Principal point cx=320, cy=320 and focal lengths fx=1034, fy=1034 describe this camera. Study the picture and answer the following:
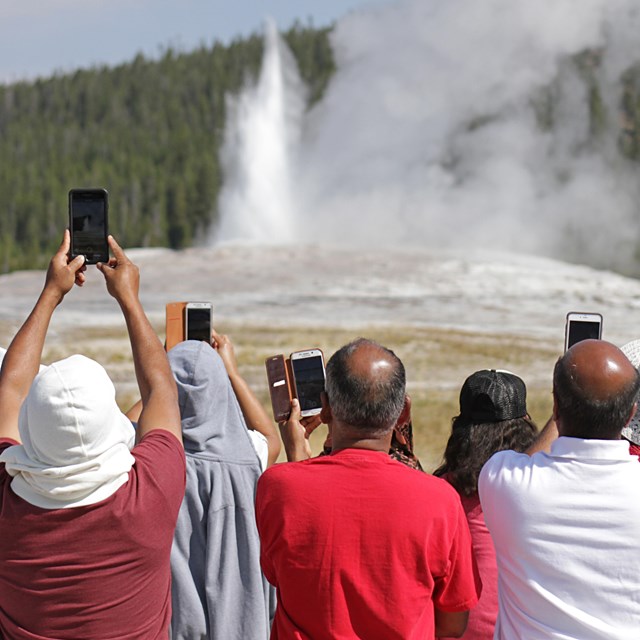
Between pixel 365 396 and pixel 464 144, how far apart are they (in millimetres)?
48268

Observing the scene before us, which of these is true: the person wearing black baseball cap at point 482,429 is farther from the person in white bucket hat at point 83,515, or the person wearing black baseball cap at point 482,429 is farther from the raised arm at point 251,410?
the person in white bucket hat at point 83,515

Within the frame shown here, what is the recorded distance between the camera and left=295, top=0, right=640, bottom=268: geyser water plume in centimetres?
3884

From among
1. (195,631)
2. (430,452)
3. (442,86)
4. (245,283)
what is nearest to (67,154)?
(442,86)

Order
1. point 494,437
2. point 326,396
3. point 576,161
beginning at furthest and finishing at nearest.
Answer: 1. point 576,161
2. point 494,437
3. point 326,396

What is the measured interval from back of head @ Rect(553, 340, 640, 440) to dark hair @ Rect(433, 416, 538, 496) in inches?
21.0

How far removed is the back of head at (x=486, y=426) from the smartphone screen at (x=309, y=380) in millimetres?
577

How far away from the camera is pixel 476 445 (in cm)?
263

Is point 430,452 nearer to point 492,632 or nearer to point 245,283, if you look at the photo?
point 492,632

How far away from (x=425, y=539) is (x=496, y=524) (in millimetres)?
170

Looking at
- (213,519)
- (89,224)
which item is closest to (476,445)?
(213,519)

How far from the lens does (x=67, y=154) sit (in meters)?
68.7

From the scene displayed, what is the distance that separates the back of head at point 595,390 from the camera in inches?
81.0

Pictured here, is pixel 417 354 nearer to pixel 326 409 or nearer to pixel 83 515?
pixel 326 409

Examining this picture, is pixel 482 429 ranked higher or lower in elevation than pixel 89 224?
lower
